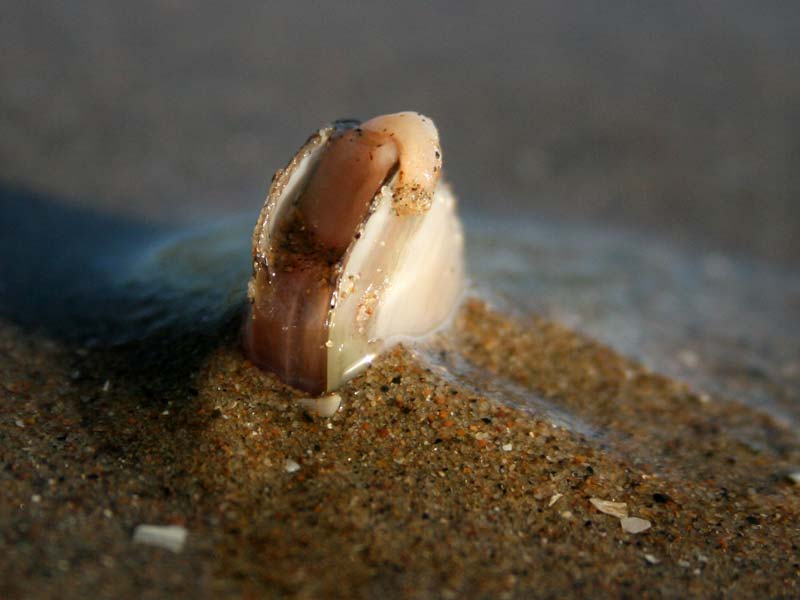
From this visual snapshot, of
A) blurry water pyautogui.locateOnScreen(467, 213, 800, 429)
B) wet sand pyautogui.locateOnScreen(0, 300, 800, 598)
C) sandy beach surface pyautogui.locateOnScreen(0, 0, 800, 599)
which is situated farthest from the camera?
blurry water pyautogui.locateOnScreen(467, 213, 800, 429)

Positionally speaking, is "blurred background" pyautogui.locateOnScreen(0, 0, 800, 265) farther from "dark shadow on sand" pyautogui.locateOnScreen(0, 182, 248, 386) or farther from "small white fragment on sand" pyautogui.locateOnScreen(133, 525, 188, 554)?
"small white fragment on sand" pyautogui.locateOnScreen(133, 525, 188, 554)

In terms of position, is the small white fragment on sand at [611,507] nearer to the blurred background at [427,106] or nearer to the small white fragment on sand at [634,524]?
the small white fragment on sand at [634,524]

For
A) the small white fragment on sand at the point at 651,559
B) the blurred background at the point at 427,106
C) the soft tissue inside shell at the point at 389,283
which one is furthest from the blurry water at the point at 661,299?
the small white fragment on sand at the point at 651,559

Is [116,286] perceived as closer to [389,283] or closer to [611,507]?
[389,283]

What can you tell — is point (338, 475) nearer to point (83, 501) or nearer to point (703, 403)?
point (83, 501)

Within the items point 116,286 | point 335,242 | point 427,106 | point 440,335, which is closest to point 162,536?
point 335,242

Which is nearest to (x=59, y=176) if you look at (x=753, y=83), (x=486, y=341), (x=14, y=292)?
(x=14, y=292)

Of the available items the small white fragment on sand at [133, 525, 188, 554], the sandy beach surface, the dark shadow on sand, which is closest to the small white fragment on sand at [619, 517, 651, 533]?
the sandy beach surface
